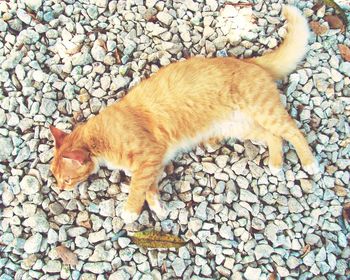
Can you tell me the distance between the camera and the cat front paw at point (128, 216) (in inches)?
134

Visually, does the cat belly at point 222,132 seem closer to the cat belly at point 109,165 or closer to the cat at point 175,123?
the cat at point 175,123

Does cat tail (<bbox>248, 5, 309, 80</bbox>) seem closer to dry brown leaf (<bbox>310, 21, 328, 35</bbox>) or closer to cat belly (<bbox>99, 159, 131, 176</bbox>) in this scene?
dry brown leaf (<bbox>310, 21, 328, 35</bbox>)

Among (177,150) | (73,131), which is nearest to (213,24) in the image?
(177,150)

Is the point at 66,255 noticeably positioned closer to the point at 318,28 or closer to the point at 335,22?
the point at 318,28

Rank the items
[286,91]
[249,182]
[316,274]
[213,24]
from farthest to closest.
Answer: [213,24] → [286,91] → [249,182] → [316,274]

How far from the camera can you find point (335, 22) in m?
4.14

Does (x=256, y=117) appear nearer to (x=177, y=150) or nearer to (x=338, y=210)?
(x=177, y=150)

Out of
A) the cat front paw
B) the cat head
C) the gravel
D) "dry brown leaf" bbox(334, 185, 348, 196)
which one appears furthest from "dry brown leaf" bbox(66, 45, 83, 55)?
"dry brown leaf" bbox(334, 185, 348, 196)

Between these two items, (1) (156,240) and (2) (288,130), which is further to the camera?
(2) (288,130)

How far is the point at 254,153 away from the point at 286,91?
55 cm

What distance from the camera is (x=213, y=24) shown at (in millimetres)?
4082

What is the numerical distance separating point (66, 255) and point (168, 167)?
35.9 inches

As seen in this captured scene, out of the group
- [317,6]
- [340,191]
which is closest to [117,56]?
[317,6]

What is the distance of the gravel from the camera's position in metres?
3.37
